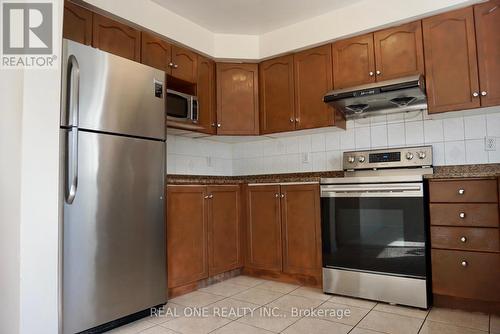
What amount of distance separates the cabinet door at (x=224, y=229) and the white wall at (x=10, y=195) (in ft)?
5.02

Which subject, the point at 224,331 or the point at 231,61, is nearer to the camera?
the point at 224,331

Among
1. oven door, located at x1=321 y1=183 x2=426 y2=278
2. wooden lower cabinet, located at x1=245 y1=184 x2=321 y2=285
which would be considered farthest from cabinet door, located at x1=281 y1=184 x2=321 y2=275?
oven door, located at x1=321 y1=183 x2=426 y2=278

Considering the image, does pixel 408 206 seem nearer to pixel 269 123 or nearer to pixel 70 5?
pixel 269 123

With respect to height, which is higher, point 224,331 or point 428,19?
point 428,19

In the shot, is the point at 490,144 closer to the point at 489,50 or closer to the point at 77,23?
the point at 489,50

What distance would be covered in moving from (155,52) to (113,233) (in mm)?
1534

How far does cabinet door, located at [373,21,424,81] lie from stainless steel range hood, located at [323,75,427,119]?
14 cm

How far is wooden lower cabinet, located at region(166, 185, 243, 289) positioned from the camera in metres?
2.64

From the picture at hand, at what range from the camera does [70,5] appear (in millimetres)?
2219

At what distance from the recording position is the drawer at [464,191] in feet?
7.13

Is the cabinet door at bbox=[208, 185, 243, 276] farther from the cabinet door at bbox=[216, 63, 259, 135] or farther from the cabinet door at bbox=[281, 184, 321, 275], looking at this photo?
the cabinet door at bbox=[216, 63, 259, 135]

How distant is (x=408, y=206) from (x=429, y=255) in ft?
1.19

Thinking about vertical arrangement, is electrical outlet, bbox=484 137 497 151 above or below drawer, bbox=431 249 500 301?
above

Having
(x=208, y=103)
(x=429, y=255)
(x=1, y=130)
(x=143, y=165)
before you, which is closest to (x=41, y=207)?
(x=1, y=130)
